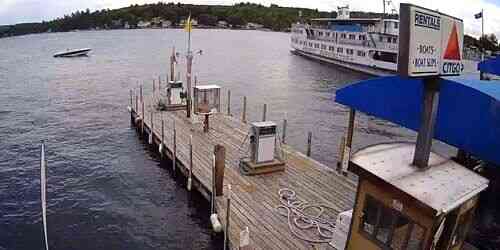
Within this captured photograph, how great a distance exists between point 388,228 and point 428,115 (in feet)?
7.61

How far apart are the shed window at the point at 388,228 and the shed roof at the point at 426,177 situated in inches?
23.2

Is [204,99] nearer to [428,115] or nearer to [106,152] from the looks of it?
[106,152]

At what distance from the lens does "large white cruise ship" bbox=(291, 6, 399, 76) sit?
6325 centimetres

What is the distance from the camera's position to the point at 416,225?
25.4ft

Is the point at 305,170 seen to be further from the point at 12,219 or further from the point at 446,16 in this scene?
the point at 12,219

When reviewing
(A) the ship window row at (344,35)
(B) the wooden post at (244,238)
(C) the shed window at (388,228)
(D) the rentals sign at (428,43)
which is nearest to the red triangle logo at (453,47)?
(D) the rentals sign at (428,43)

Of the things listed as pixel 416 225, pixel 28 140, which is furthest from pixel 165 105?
pixel 416 225

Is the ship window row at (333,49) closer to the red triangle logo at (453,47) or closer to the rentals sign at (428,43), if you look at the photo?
the red triangle logo at (453,47)

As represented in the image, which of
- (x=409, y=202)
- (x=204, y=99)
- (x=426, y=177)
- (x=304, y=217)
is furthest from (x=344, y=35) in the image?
(x=409, y=202)

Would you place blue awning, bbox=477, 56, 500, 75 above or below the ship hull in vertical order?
below

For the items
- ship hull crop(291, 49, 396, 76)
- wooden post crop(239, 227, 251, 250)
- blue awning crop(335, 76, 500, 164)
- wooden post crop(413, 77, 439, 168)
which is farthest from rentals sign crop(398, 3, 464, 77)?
ship hull crop(291, 49, 396, 76)

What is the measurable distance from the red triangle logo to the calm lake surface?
32.9ft

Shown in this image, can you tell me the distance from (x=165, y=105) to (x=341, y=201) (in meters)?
17.2

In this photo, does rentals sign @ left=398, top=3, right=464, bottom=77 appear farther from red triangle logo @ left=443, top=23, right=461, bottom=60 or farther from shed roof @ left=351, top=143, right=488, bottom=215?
shed roof @ left=351, top=143, right=488, bottom=215
